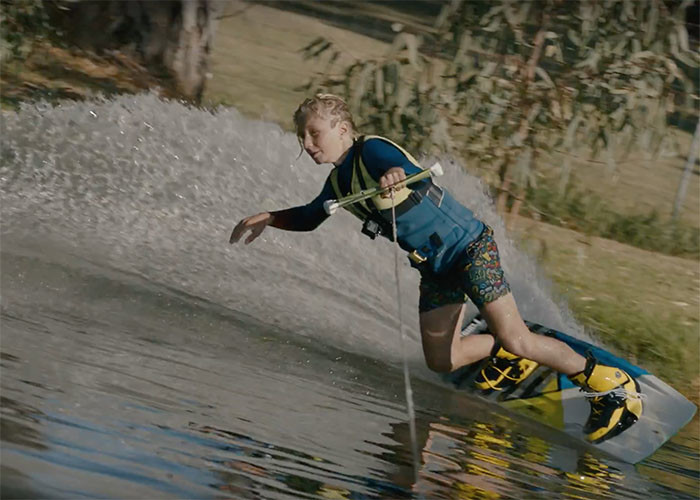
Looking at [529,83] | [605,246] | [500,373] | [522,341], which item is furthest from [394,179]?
[605,246]

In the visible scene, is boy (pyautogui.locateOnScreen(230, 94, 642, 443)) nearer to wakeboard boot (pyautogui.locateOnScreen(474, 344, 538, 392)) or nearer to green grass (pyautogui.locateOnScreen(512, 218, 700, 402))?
wakeboard boot (pyautogui.locateOnScreen(474, 344, 538, 392))

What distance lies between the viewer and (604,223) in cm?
1313

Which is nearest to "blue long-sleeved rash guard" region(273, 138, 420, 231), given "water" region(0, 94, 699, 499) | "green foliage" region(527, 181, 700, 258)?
"water" region(0, 94, 699, 499)

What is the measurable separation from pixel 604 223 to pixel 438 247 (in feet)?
23.7

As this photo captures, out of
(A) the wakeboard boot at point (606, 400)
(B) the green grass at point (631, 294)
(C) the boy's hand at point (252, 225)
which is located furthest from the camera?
(B) the green grass at point (631, 294)

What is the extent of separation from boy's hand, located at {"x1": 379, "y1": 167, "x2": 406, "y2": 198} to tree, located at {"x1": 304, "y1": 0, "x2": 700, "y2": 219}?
16.0ft

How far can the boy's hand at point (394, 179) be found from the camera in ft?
18.2

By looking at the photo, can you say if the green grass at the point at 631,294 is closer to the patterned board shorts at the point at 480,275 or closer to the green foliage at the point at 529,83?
the green foliage at the point at 529,83

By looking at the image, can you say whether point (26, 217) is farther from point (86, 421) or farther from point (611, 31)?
point (611, 31)

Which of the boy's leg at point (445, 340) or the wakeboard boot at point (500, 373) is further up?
the boy's leg at point (445, 340)

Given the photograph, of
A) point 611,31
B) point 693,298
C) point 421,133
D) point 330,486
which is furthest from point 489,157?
point 330,486

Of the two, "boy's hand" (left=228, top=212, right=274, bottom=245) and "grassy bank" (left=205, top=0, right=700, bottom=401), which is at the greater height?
"boy's hand" (left=228, top=212, right=274, bottom=245)

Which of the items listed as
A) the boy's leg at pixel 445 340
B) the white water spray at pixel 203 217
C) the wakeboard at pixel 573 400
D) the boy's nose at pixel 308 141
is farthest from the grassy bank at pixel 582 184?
the boy's nose at pixel 308 141

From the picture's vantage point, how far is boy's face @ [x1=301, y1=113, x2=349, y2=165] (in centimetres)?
591
